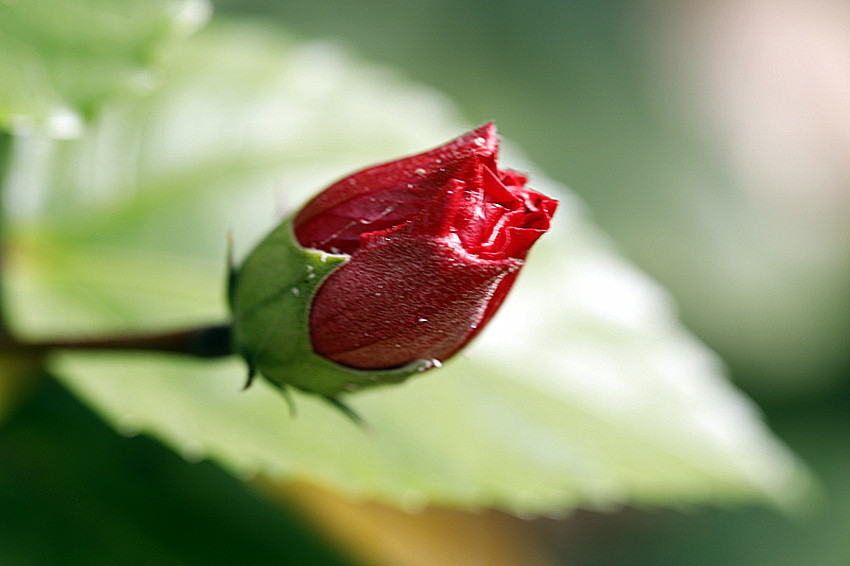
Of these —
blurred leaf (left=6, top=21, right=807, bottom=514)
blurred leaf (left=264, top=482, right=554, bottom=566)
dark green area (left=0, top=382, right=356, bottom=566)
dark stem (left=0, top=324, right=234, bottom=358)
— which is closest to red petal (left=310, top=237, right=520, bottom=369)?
dark stem (left=0, top=324, right=234, bottom=358)

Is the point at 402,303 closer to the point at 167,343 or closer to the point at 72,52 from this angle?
the point at 167,343

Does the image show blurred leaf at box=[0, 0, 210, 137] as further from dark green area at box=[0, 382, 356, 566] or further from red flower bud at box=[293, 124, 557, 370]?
dark green area at box=[0, 382, 356, 566]

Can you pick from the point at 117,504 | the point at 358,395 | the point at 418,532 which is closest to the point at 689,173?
the point at 418,532

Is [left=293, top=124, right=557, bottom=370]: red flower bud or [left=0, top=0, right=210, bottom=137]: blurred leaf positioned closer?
[left=293, top=124, right=557, bottom=370]: red flower bud

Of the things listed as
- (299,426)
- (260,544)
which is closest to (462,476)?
(299,426)

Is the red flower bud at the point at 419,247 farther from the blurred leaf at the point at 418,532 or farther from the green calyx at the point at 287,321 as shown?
the blurred leaf at the point at 418,532

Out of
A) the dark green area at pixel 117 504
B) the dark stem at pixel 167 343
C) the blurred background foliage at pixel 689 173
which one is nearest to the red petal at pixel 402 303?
the dark stem at pixel 167 343
